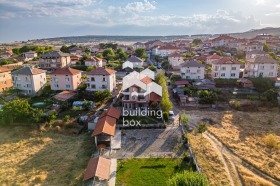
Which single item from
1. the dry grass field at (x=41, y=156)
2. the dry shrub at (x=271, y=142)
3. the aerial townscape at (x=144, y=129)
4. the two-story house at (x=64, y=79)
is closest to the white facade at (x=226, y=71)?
the aerial townscape at (x=144, y=129)

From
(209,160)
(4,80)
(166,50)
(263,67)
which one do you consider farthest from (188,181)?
(166,50)

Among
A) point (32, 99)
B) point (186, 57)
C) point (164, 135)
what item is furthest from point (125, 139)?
point (186, 57)

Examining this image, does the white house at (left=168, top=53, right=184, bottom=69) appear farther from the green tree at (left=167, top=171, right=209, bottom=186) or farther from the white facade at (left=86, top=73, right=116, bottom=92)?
the green tree at (left=167, top=171, right=209, bottom=186)

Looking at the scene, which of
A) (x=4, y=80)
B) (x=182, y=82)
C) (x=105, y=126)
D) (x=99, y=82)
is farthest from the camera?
(x=182, y=82)

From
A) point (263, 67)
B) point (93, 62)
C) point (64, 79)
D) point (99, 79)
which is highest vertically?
point (93, 62)

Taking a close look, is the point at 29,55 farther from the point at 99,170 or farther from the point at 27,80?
A: the point at 99,170

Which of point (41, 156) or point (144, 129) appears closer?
point (41, 156)

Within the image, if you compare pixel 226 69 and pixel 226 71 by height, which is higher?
pixel 226 69

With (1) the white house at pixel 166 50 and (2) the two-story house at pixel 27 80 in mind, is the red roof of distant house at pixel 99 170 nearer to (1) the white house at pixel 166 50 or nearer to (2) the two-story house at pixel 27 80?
(2) the two-story house at pixel 27 80

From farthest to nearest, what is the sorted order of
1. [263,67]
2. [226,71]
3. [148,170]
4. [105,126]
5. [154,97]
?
Result: [226,71]
[263,67]
[154,97]
[105,126]
[148,170]
